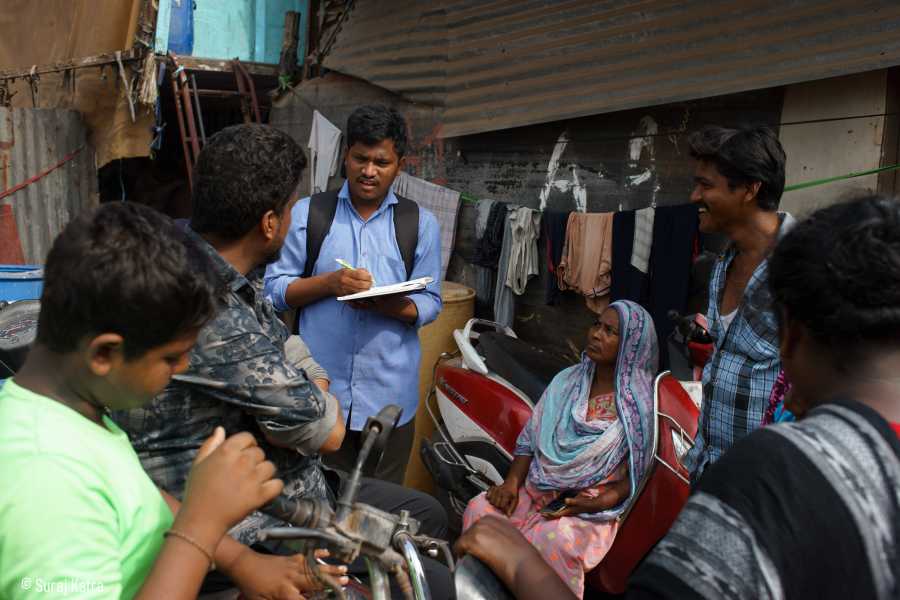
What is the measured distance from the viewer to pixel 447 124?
214 inches

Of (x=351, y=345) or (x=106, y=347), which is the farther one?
(x=351, y=345)

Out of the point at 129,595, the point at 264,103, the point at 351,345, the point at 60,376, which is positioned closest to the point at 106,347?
the point at 60,376

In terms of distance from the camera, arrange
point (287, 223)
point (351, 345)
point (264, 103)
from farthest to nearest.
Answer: point (264, 103) < point (351, 345) < point (287, 223)

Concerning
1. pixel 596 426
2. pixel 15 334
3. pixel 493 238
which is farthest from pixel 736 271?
pixel 493 238

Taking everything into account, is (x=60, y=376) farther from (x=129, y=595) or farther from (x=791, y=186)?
(x=791, y=186)

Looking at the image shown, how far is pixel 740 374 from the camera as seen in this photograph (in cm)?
224

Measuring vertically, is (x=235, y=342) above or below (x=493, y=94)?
below

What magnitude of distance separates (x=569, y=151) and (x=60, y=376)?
13.5ft

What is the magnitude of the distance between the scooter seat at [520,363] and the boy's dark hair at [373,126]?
1.24 metres

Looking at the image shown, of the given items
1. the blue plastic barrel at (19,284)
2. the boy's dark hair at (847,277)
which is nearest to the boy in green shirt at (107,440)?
the boy's dark hair at (847,277)

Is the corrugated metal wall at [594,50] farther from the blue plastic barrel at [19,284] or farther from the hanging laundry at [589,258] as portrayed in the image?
the blue plastic barrel at [19,284]

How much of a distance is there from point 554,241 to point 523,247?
251 mm

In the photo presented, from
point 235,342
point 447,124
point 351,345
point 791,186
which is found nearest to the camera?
point 235,342

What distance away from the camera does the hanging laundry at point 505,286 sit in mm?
4965
